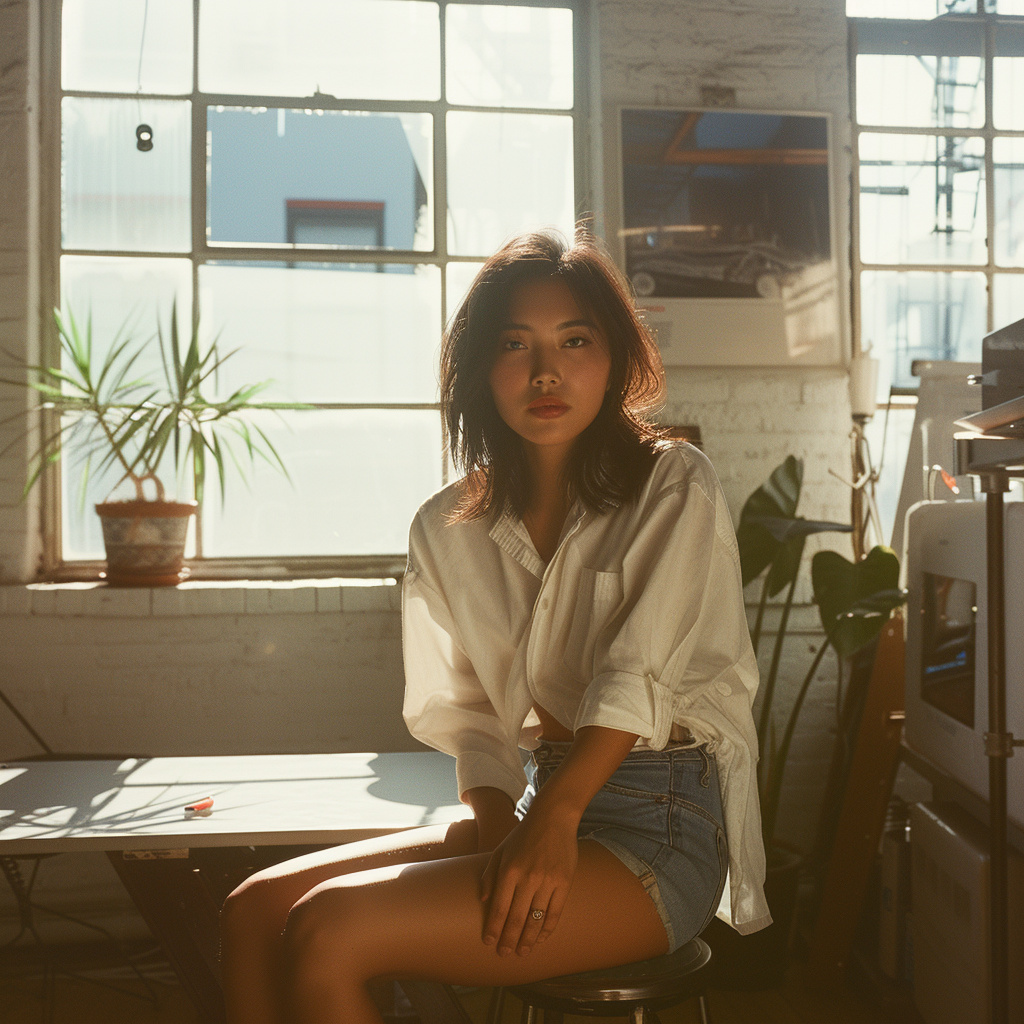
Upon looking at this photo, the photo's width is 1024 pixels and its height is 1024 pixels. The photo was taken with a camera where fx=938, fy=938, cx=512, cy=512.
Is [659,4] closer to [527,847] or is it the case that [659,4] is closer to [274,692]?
[274,692]

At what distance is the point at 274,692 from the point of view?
248cm

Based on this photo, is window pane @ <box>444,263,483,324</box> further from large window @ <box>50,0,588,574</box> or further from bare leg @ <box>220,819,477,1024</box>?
bare leg @ <box>220,819,477,1024</box>

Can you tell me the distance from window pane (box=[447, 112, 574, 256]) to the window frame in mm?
856

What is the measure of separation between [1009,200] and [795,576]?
154cm

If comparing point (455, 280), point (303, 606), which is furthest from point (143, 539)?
point (455, 280)

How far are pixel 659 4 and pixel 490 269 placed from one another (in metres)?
1.73

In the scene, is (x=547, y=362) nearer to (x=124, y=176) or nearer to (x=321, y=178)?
(x=321, y=178)

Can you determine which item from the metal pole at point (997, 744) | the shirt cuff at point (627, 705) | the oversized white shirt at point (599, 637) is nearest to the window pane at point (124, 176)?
the oversized white shirt at point (599, 637)

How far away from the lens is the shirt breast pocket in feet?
4.02

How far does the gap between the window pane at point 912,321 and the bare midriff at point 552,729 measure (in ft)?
6.31

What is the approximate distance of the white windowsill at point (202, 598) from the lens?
2389 millimetres

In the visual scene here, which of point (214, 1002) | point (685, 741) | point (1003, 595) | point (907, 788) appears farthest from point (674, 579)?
point (907, 788)

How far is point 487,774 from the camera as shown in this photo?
129 centimetres

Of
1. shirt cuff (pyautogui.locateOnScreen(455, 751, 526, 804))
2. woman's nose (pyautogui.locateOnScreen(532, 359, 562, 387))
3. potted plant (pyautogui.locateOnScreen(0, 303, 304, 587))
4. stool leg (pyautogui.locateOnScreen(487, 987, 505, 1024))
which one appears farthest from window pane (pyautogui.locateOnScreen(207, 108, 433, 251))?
stool leg (pyautogui.locateOnScreen(487, 987, 505, 1024))
